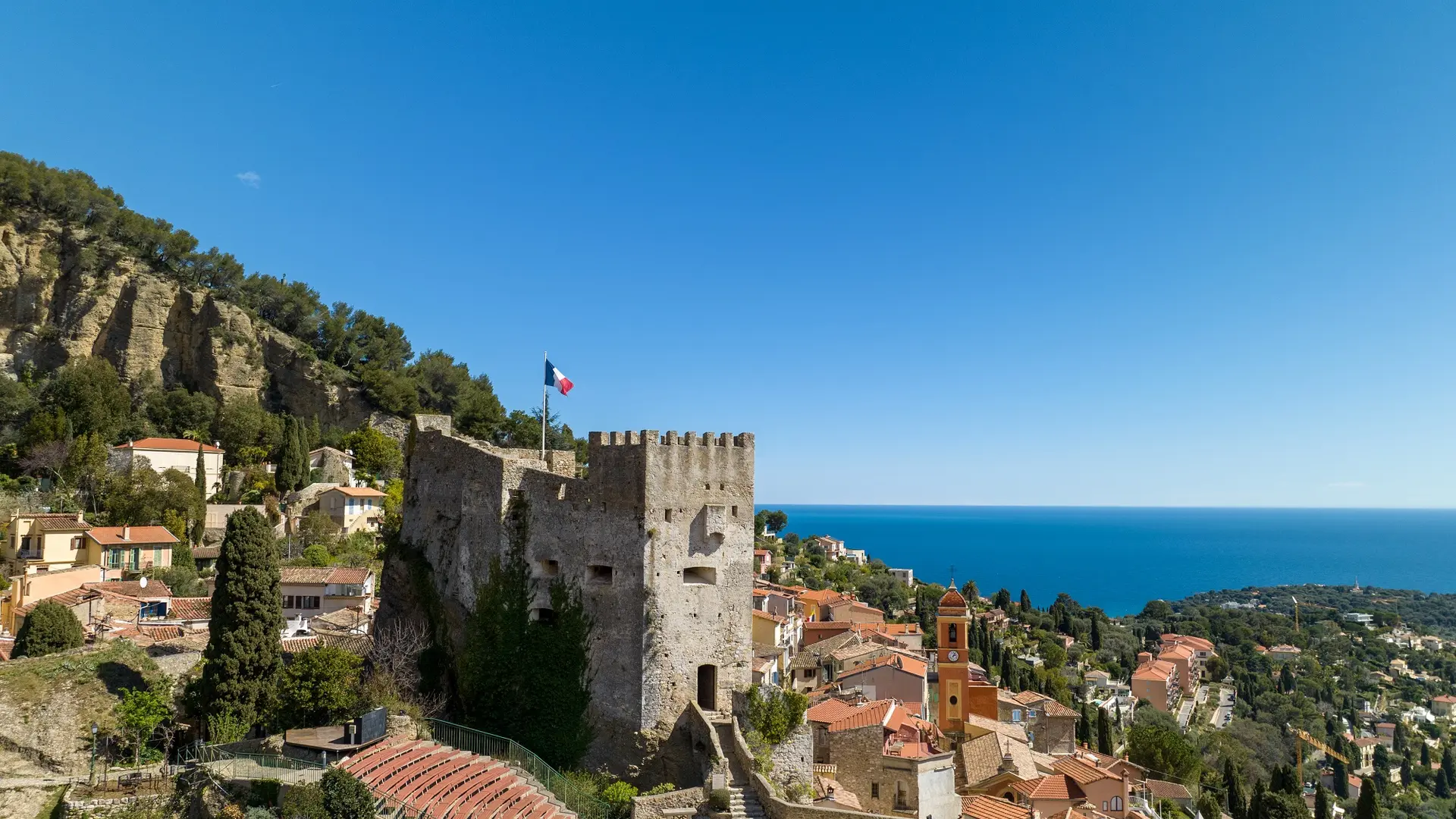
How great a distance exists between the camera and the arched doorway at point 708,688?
89.5 feet

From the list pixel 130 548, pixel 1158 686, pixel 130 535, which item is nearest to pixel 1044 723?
pixel 1158 686

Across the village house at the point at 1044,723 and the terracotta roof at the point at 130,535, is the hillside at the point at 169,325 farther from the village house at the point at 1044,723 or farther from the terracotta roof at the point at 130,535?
the village house at the point at 1044,723

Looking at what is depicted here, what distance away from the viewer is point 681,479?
27.3 m

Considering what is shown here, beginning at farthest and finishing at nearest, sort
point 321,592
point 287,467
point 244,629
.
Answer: point 287,467 < point 321,592 < point 244,629

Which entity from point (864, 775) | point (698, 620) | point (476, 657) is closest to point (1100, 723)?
point (864, 775)

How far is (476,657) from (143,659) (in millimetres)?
12093

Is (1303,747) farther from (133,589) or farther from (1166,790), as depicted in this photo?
(133,589)

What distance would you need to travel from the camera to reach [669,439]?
89.5 feet

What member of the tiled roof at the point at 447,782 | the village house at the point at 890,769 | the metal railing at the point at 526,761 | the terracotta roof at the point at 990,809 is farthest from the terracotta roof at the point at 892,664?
the tiled roof at the point at 447,782

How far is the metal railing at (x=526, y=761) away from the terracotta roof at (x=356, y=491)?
135ft

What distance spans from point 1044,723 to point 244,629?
40.6 metres

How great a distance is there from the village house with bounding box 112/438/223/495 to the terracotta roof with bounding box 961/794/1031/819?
53.7 metres

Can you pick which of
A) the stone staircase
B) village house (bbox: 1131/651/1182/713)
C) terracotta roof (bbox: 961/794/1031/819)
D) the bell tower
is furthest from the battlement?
village house (bbox: 1131/651/1182/713)

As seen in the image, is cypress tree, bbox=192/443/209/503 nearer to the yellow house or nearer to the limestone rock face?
the yellow house
